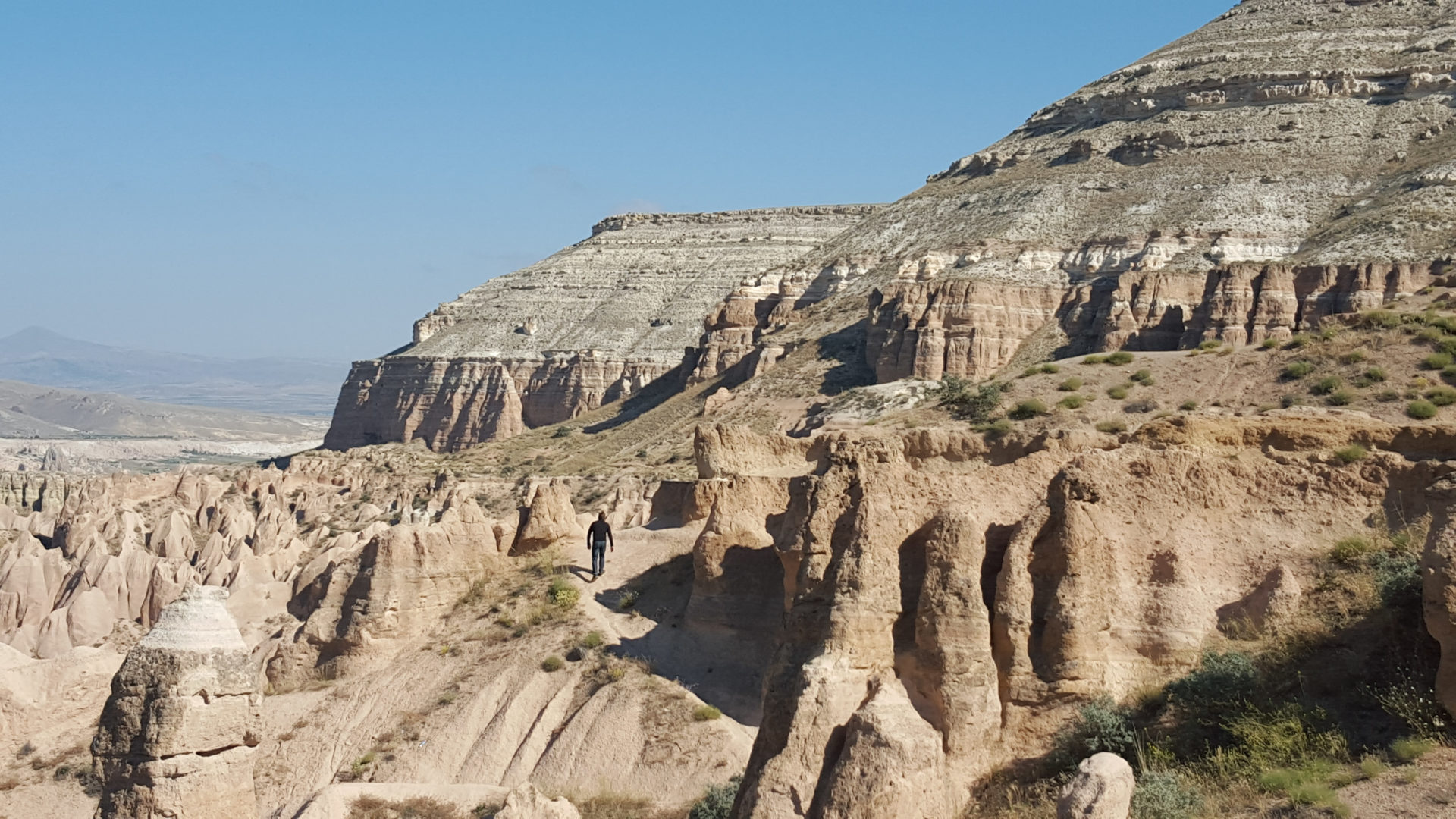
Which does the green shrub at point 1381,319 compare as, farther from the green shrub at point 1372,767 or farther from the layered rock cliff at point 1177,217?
the green shrub at point 1372,767

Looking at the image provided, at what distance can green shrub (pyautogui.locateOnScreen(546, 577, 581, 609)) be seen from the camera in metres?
22.7

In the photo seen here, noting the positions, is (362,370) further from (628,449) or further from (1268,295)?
(1268,295)

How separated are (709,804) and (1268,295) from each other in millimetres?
48346

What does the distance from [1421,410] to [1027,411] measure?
42.1 feet

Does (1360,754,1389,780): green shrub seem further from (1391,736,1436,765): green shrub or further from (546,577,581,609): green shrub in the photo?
(546,577,581,609): green shrub

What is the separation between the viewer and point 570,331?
429ft

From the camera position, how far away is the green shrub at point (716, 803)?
16000 mm

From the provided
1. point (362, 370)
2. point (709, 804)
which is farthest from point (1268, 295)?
point (362, 370)

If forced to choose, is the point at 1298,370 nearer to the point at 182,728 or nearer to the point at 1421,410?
the point at 1421,410

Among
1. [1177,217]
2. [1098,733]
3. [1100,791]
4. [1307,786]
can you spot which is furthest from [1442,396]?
[1177,217]

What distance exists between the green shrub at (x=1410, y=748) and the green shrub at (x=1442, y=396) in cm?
2087

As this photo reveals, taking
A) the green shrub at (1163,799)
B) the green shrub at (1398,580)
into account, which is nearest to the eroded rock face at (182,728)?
the green shrub at (1163,799)

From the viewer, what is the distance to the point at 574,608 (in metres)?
22.5

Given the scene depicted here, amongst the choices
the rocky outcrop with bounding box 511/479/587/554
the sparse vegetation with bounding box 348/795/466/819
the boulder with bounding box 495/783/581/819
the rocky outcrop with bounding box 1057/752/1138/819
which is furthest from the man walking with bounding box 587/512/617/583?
the rocky outcrop with bounding box 1057/752/1138/819
